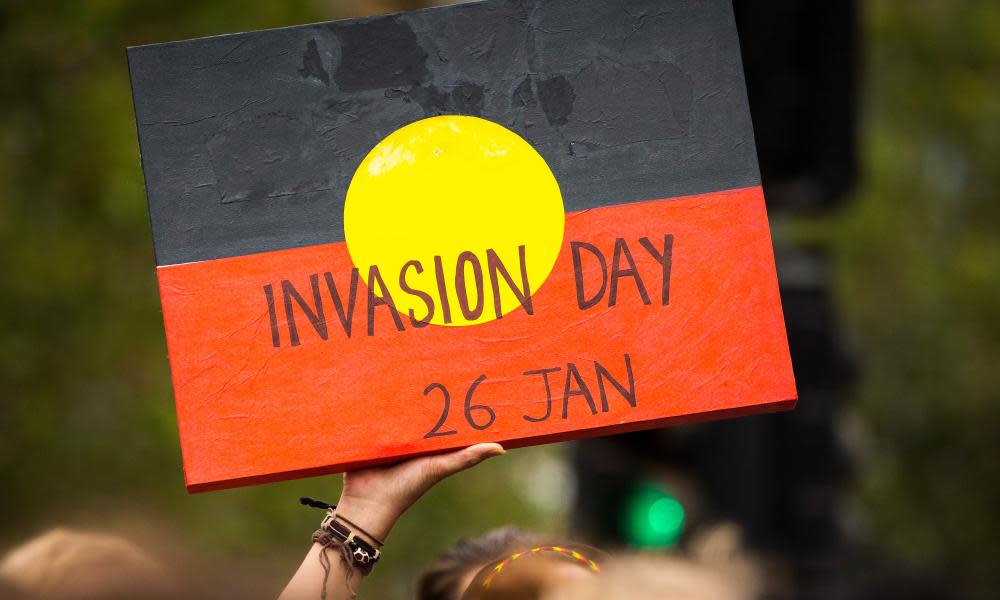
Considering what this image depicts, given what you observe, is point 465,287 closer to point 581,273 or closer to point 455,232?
point 455,232

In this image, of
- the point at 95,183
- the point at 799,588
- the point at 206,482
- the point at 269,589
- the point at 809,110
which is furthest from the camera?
the point at 95,183

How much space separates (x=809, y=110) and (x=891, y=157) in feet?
33.9

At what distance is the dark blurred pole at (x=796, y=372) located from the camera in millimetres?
4805

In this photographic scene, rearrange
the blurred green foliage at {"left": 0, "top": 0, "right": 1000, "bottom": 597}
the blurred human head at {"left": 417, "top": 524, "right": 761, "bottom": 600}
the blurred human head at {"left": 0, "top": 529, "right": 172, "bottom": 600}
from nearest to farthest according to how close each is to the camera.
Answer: the blurred human head at {"left": 0, "top": 529, "right": 172, "bottom": 600} → the blurred human head at {"left": 417, "top": 524, "right": 761, "bottom": 600} → the blurred green foliage at {"left": 0, "top": 0, "right": 1000, "bottom": 597}

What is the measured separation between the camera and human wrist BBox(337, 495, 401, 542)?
217 centimetres

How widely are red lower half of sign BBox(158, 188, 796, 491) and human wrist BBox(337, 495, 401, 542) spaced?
0.26ft

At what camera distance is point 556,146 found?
2209 mm

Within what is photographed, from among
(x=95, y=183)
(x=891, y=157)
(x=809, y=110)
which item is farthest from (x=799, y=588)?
(x=891, y=157)

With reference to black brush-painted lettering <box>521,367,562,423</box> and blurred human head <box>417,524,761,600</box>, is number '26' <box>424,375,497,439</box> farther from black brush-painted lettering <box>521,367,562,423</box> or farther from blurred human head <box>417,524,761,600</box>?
blurred human head <box>417,524,761,600</box>

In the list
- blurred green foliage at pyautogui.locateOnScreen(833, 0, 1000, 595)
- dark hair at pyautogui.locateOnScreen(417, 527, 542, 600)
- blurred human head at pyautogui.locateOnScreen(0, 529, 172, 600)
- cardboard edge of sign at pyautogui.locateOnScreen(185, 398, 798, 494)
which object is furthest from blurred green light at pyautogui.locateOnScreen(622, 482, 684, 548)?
blurred green foliage at pyautogui.locateOnScreen(833, 0, 1000, 595)

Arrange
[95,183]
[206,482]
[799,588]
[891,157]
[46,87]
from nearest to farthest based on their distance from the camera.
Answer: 1. [206,482]
2. [799,588]
3. [46,87]
4. [95,183]
5. [891,157]

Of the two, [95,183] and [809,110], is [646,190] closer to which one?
[809,110]

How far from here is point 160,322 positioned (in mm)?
8250

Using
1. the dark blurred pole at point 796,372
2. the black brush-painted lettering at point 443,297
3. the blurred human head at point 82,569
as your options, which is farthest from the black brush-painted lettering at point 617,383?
the dark blurred pole at point 796,372
